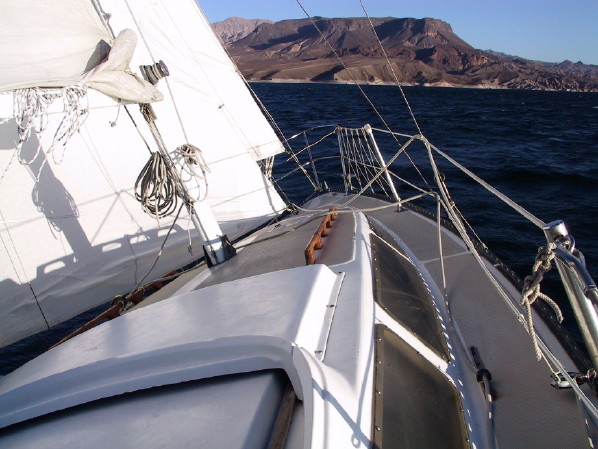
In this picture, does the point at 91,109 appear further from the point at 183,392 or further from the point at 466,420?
the point at 466,420

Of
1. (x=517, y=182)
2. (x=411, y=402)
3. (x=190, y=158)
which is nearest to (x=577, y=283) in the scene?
(x=411, y=402)

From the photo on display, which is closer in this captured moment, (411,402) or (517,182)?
(411,402)

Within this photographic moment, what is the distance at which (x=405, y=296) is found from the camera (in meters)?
2.49

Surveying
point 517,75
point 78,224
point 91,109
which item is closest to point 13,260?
point 78,224

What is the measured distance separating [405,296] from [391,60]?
11248cm

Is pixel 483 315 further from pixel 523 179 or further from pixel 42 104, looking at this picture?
pixel 523 179

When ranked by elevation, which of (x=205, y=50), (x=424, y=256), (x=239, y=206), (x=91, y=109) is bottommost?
(x=424, y=256)

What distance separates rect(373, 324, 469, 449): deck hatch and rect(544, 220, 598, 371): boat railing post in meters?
0.62

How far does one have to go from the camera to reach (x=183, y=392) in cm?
150

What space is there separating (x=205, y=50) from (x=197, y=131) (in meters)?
1.00

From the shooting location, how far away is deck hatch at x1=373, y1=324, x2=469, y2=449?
152 centimetres

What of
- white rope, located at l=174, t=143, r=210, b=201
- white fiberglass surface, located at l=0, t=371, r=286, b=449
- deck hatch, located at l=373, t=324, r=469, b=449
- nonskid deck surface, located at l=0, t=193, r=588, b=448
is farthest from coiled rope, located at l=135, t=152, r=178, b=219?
deck hatch, located at l=373, t=324, r=469, b=449

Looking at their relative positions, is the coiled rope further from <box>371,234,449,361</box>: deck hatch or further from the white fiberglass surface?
the white fiberglass surface

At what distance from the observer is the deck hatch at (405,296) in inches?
87.6
